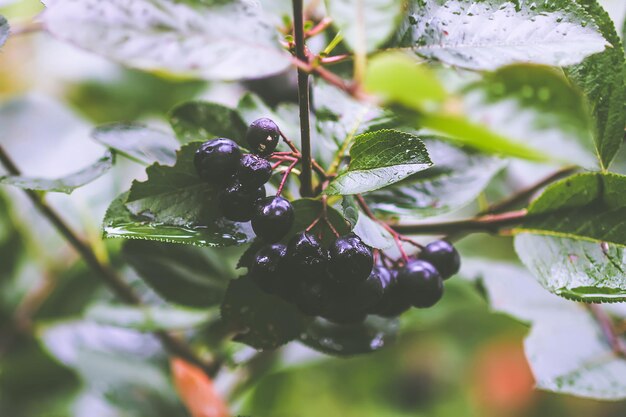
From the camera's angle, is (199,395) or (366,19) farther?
(199,395)

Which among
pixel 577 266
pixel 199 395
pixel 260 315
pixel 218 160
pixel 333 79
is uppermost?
pixel 333 79

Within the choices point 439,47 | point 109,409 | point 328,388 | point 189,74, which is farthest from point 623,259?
point 328,388

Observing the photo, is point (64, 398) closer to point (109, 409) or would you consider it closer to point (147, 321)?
point (109, 409)

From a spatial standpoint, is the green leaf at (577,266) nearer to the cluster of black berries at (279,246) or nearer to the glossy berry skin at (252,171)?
the cluster of black berries at (279,246)

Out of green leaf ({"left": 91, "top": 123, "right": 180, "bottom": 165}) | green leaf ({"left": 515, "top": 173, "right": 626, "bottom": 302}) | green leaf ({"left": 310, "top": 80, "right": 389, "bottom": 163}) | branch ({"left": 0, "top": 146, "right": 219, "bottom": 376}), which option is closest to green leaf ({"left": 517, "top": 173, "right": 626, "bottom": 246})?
green leaf ({"left": 515, "top": 173, "right": 626, "bottom": 302})

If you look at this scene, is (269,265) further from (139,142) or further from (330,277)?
(139,142)

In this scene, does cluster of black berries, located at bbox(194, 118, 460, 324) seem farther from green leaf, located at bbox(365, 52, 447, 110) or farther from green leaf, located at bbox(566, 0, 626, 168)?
green leaf, located at bbox(566, 0, 626, 168)

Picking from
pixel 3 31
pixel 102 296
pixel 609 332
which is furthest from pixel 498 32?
pixel 102 296

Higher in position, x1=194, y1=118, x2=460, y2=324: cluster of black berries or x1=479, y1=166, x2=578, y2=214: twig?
x1=194, y1=118, x2=460, y2=324: cluster of black berries
